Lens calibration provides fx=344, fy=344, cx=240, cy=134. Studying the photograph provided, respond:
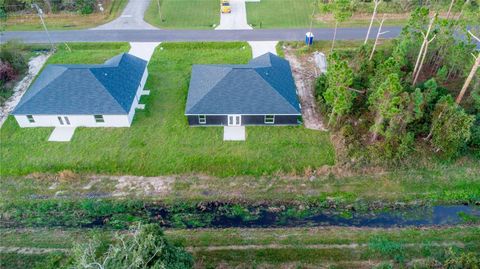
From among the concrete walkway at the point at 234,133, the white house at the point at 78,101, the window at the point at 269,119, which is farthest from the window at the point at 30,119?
the window at the point at 269,119

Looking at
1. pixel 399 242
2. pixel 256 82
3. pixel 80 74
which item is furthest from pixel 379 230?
pixel 80 74

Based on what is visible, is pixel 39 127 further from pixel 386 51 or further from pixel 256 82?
pixel 386 51

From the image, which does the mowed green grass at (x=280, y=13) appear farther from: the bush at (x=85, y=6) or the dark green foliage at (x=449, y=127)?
the dark green foliage at (x=449, y=127)

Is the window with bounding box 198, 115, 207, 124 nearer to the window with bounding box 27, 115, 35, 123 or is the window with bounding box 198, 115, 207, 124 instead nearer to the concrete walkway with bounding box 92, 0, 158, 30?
the window with bounding box 27, 115, 35, 123

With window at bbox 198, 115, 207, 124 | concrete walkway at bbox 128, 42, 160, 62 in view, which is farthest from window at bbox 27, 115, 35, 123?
window at bbox 198, 115, 207, 124

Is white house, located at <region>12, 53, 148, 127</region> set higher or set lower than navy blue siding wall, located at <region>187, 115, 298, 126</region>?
higher
